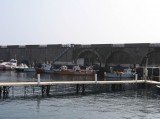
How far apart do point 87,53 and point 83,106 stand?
271 ft

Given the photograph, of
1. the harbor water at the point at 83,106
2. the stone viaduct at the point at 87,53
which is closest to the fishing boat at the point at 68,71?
the stone viaduct at the point at 87,53

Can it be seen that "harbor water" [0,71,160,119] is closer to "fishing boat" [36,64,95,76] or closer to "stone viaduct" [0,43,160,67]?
"fishing boat" [36,64,95,76]

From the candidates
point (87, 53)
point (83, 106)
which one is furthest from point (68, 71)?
point (83, 106)

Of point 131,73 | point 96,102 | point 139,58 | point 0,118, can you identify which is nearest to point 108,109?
point 96,102

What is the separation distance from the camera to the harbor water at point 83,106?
36.9 meters

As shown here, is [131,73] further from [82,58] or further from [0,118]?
[0,118]

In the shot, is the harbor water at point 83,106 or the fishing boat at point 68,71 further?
the fishing boat at point 68,71

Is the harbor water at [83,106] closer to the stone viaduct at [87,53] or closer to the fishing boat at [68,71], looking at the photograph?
the fishing boat at [68,71]

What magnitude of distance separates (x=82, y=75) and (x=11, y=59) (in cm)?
4513

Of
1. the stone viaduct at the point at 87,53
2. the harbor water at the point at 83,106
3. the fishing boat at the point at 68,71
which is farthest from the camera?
the stone viaduct at the point at 87,53

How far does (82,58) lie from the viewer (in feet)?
413

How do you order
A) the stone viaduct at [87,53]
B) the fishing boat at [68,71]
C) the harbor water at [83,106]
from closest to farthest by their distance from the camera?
1. the harbor water at [83,106]
2. the fishing boat at [68,71]
3. the stone viaduct at [87,53]

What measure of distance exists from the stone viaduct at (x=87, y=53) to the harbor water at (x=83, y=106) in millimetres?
52329

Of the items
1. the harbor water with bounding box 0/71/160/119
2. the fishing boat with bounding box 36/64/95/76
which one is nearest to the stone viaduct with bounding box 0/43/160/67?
the fishing boat with bounding box 36/64/95/76
